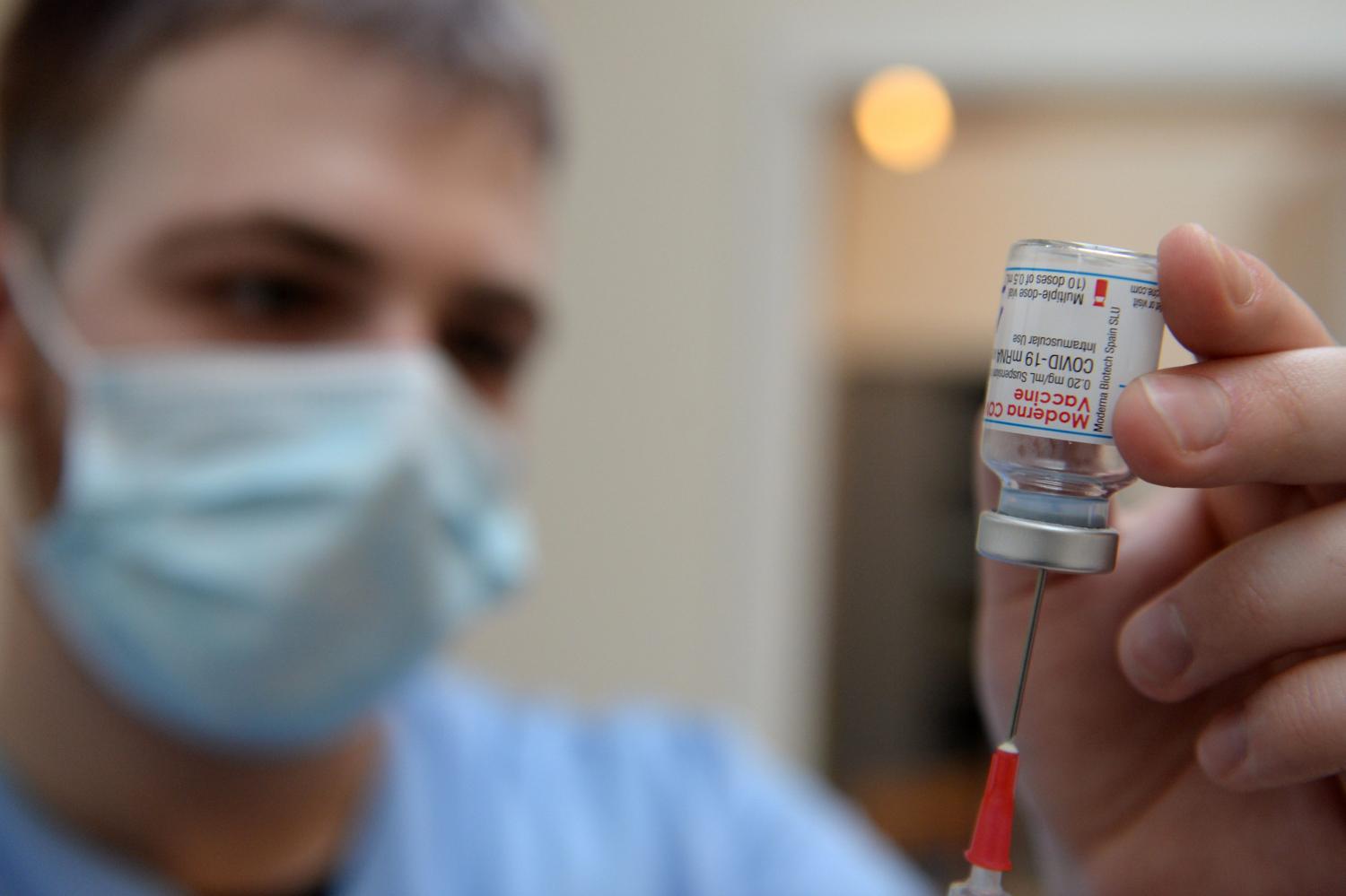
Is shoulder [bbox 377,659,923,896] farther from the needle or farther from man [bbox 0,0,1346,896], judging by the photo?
the needle

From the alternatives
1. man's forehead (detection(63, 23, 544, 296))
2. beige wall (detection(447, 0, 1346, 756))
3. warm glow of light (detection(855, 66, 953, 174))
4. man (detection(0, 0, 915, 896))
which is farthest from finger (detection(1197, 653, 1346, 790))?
warm glow of light (detection(855, 66, 953, 174))

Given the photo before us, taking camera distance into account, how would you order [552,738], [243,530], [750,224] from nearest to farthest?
1. [243,530]
2. [552,738]
3. [750,224]

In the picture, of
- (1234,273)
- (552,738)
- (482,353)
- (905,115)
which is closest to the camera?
(1234,273)

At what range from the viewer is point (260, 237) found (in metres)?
0.98

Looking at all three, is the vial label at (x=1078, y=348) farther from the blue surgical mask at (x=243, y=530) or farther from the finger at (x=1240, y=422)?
the blue surgical mask at (x=243, y=530)

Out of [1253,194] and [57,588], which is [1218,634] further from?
[1253,194]

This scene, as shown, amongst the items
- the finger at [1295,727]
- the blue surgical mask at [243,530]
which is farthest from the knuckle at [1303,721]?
the blue surgical mask at [243,530]

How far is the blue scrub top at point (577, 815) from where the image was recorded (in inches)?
45.2

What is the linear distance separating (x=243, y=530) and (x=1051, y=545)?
756mm

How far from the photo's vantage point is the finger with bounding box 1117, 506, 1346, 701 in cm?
43

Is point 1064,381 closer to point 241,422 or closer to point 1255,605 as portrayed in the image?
point 1255,605

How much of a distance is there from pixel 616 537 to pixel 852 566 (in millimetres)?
1670

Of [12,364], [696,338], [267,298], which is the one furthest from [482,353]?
[696,338]

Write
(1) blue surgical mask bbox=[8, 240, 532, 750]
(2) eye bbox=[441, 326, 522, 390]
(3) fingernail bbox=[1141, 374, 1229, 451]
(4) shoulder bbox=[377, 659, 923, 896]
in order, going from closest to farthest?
(3) fingernail bbox=[1141, 374, 1229, 451] → (1) blue surgical mask bbox=[8, 240, 532, 750] → (2) eye bbox=[441, 326, 522, 390] → (4) shoulder bbox=[377, 659, 923, 896]
